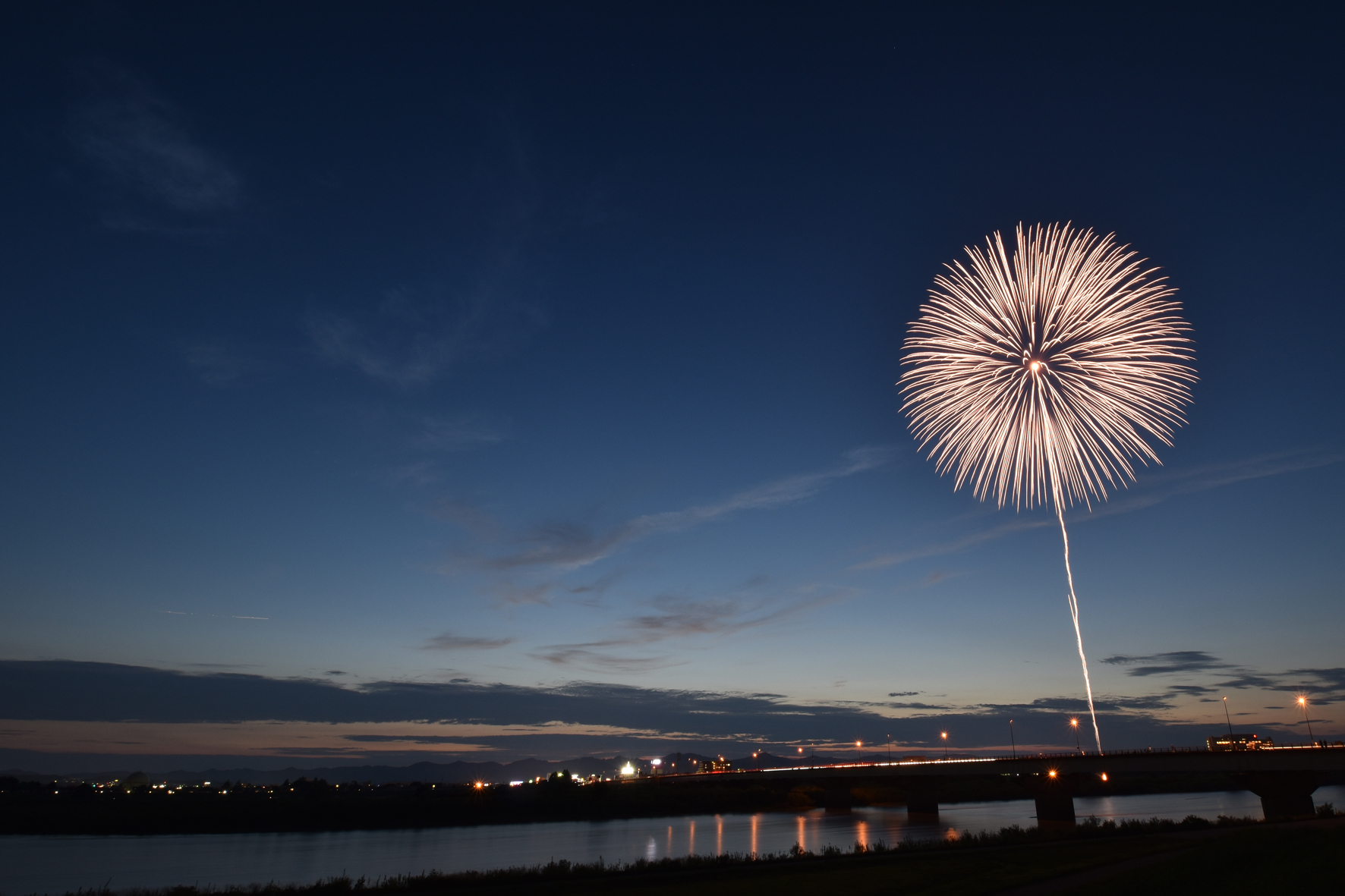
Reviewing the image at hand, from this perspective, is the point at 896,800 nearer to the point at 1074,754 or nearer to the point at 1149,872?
the point at 1074,754

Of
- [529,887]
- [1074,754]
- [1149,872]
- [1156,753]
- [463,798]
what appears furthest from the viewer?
[463,798]

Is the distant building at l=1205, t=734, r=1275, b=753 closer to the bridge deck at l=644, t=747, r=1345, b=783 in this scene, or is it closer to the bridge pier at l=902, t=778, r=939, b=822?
the bridge deck at l=644, t=747, r=1345, b=783

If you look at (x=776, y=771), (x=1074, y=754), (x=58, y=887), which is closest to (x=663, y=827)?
(x=776, y=771)

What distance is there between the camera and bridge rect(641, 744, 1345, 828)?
70.9 metres

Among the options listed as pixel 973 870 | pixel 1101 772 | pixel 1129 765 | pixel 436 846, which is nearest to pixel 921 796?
pixel 1101 772

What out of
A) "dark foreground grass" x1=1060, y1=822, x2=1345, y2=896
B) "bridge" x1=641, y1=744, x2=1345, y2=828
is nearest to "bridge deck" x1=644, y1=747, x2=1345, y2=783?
"bridge" x1=641, y1=744, x2=1345, y2=828

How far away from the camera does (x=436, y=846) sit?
88.3 m

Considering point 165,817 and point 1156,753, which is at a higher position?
point 1156,753

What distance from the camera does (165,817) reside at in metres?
130

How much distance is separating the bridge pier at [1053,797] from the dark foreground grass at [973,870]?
4414 cm

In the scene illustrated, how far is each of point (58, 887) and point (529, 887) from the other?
51208 mm

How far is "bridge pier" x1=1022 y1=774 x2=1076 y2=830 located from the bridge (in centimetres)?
9

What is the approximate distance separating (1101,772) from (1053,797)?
363 inches

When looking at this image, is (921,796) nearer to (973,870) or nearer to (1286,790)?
(1286,790)
